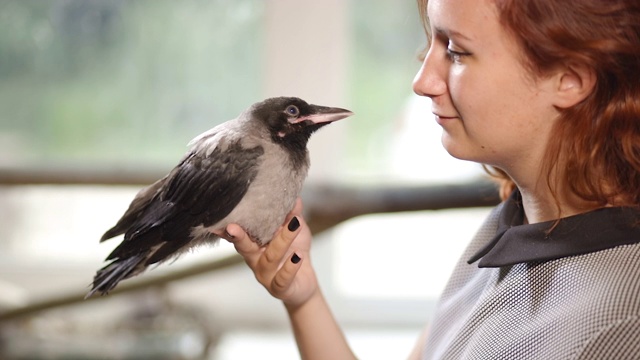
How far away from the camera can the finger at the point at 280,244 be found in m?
0.83

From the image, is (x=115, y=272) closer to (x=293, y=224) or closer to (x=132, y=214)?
(x=132, y=214)

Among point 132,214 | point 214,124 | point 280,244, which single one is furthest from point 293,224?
point 214,124

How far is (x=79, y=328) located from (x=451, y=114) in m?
2.06

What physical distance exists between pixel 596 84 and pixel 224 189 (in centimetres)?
34

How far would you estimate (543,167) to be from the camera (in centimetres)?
78

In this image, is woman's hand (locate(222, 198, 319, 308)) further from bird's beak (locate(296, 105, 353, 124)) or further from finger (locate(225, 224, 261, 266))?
bird's beak (locate(296, 105, 353, 124))

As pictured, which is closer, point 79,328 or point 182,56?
point 79,328

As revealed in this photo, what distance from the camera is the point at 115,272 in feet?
2.43

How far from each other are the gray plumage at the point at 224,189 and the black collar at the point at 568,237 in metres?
0.21

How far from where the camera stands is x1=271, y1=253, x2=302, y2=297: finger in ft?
2.91

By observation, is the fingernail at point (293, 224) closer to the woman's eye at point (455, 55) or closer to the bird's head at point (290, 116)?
the bird's head at point (290, 116)

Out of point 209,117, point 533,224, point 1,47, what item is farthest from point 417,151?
point 533,224

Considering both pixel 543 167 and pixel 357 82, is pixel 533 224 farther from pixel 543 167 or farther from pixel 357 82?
pixel 357 82

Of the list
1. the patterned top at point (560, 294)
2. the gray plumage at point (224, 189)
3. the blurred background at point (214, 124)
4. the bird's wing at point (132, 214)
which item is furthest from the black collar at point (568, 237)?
the blurred background at point (214, 124)
